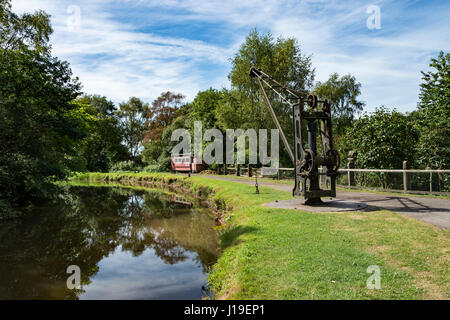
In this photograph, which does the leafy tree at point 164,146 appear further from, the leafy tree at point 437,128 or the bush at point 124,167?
the leafy tree at point 437,128

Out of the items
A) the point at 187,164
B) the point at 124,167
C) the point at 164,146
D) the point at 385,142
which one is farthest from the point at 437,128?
the point at 124,167

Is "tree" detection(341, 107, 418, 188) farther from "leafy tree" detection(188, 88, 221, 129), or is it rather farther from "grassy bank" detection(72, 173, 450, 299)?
"leafy tree" detection(188, 88, 221, 129)

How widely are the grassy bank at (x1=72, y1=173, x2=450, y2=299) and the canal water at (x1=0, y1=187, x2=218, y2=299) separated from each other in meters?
1.07

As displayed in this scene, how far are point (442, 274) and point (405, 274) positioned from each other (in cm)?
52

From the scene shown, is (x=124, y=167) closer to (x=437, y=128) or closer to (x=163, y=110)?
(x=163, y=110)

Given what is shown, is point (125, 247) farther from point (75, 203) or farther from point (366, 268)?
point (75, 203)

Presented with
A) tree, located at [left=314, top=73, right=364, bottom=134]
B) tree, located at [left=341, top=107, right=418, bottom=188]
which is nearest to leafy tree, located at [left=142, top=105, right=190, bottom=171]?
tree, located at [left=314, top=73, right=364, bottom=134]

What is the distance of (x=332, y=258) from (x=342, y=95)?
41.4 meters

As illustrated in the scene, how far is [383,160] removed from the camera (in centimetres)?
1608

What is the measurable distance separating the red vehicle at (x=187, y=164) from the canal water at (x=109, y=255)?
74.7 ft

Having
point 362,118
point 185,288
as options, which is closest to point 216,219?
point 185,288

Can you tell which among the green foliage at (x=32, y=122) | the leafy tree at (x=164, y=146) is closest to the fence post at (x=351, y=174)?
the green foliage at (x=32, y=122)

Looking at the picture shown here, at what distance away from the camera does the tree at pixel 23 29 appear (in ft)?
55.9

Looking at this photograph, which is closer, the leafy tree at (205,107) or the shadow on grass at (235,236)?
the shadow on grass at (235,236)
